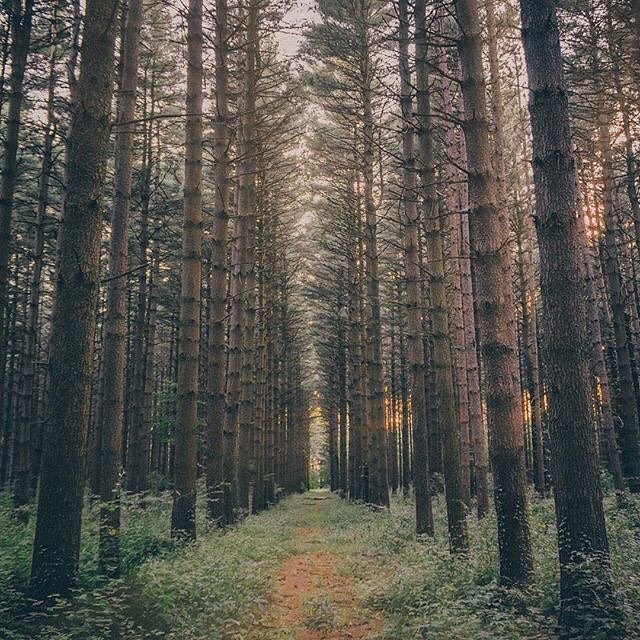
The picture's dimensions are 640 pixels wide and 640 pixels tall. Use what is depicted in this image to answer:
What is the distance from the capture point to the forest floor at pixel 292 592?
14.8 ft

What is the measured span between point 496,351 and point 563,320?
4.46ft

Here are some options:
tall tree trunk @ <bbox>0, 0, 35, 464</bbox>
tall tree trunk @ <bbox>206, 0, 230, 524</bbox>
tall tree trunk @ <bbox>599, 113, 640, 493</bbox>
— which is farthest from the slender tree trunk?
tall tree trunk @ <bbox>0, 0, 35, 464</bbox>

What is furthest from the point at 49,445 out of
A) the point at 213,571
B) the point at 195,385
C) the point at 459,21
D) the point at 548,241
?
the point at 459,21

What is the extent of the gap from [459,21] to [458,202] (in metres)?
7.29

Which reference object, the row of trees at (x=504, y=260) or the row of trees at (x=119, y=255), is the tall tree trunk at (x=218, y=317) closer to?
the row of trees at (x=119, y=255)

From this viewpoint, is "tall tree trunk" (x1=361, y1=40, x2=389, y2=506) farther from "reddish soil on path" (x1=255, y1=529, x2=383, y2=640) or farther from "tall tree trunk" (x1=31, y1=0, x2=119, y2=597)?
"tall tree trunk" (x1=31, y1=0, x2=119, y2=597)

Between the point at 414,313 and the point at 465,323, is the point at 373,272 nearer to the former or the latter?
the point at 465,323

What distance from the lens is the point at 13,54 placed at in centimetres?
936

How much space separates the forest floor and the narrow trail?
2cm

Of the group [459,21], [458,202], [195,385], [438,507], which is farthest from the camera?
[438,507]

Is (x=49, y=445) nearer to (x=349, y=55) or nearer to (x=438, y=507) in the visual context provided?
(x=349, y=55)

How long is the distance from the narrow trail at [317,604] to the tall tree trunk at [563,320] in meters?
2.22

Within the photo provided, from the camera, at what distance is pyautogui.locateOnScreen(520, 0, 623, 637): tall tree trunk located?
4.41m

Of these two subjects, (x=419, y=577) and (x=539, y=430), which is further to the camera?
(x=539, y=430)
